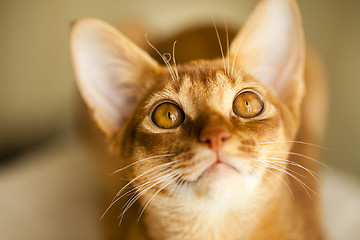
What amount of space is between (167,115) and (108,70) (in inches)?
9.3

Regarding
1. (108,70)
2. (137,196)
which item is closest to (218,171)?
(137,196)

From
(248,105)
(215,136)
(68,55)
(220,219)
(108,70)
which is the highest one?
(68,55)

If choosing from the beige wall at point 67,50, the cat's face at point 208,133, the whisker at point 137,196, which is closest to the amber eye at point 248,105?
the cat's face at point 208,133

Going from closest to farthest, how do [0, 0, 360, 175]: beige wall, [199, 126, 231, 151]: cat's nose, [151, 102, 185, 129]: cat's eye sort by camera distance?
1. [199, 126, 231, 151]: cat's nose
2. [151, 102, 185, 129]: cat's eye
3. [0, 0, 360, 175]: beige wall

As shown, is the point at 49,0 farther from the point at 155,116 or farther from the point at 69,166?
the point at 155,116

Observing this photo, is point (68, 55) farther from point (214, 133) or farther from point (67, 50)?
point (214, 133)

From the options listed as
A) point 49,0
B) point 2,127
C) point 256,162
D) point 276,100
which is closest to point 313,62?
point 276,100

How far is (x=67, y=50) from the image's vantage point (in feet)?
5.86

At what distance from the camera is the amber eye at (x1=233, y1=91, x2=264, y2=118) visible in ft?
2.41

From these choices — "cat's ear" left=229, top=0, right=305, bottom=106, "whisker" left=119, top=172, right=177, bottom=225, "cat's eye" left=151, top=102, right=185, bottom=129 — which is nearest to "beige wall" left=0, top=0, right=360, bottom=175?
"cat's ear" left=229, top=0, right=305, bottom=106

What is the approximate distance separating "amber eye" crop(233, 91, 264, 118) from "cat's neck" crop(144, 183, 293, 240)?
8.0 inches

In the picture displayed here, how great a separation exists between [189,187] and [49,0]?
1.38 m

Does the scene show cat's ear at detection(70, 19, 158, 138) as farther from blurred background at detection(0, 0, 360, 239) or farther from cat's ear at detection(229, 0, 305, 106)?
blurred background at detection(0, 0, 360, 239)

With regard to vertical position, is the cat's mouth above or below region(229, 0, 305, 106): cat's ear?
below
